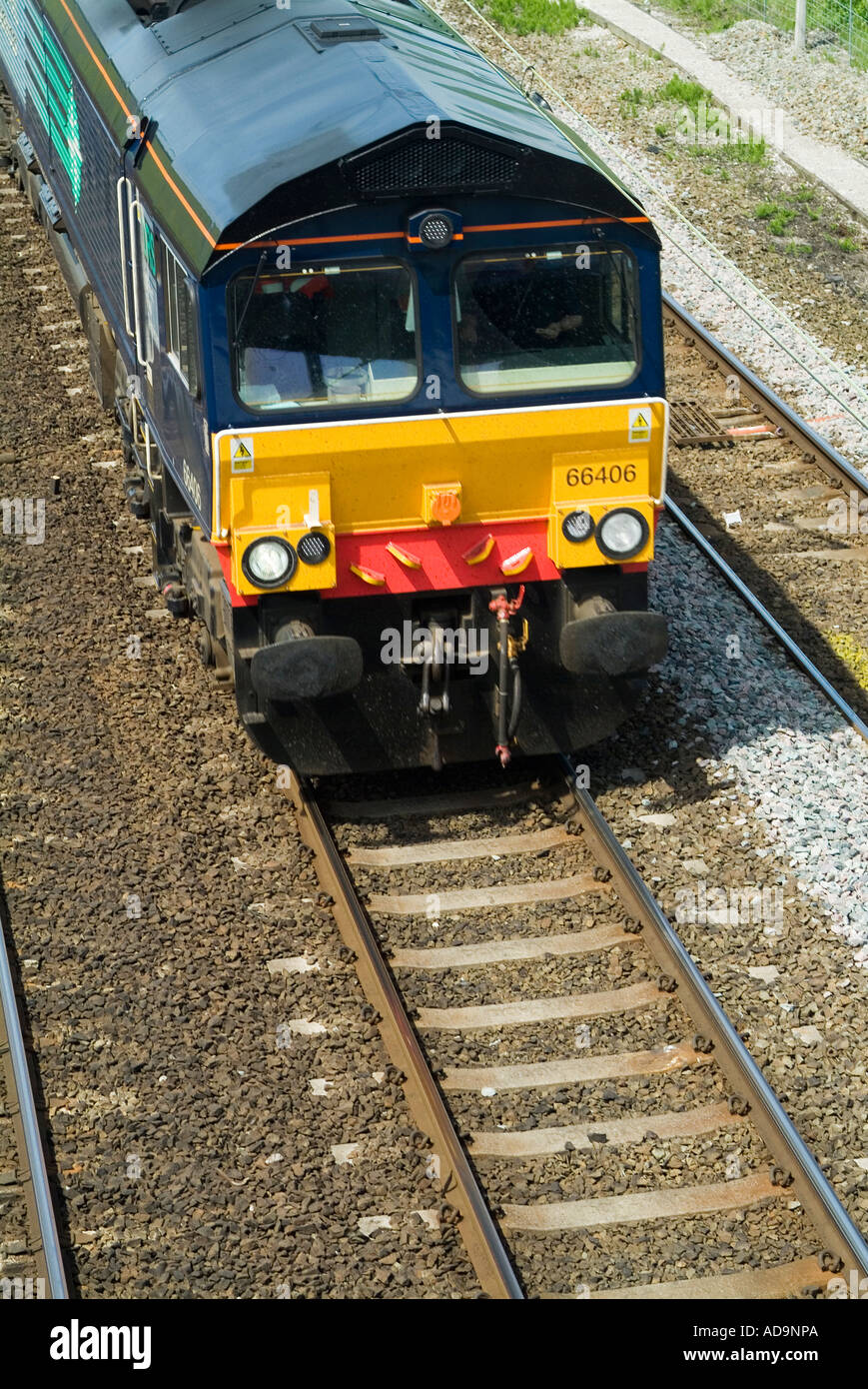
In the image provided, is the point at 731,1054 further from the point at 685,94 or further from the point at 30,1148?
the point at 685,94

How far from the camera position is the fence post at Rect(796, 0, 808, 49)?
2284 centimetres

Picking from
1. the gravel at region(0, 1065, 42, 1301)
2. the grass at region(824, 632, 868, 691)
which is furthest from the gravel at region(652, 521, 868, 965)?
the gravel at region(0, 1065, 42, 1301)

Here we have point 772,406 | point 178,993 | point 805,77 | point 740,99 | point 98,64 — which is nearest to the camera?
point 178,993

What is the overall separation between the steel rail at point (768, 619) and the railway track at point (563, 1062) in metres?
1.89

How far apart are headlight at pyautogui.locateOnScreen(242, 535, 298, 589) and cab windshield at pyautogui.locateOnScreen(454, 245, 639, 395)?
119 cm

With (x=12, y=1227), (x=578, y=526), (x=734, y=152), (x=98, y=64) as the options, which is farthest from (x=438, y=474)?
(x=734, y=152)

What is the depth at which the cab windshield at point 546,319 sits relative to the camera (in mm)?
8461

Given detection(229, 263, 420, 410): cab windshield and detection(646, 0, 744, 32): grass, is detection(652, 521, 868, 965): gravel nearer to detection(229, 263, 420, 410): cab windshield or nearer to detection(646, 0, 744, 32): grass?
detection(229, 263, 420, 410): cab windshield

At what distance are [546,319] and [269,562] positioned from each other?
1.79 m

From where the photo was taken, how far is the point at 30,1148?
6938 millimetres

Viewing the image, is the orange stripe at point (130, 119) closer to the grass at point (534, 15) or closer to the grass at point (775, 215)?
the grass at point (775, 215)

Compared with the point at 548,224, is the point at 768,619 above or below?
below

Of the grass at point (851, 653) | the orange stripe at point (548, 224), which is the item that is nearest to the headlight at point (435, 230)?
the orange stripe at point (548, 224)
